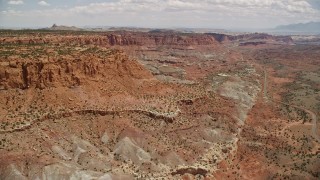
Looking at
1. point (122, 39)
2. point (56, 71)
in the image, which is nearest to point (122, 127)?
point (56, 71)

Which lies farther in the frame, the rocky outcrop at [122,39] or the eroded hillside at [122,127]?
the rocky outcrop at [122,39]

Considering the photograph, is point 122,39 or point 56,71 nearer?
point 56,71

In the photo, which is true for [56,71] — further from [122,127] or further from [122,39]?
[122,39]

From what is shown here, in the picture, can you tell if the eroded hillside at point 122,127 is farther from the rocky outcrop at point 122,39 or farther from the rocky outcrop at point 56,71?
the rocky outcrop at point 122,39

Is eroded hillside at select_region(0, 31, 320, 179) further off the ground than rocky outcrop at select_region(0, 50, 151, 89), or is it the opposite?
rocky outcrop at select_region(0, 50, 151, 89)

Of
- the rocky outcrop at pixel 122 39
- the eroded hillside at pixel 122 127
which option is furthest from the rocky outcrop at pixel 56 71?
the rocky outcrop at pixel 122 39

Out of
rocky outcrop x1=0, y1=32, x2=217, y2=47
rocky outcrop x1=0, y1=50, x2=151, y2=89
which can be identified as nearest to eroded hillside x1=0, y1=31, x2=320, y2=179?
rocky outcrop x1=0, y1=50, x2=151, y2=89

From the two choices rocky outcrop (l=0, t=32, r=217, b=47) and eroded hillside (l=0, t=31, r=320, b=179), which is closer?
eroded hillside (l=0, t=31, r=320, b=179)

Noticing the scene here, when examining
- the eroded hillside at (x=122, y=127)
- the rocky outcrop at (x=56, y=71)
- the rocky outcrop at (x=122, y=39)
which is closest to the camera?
the eroded hillside at (x=122, y=127)

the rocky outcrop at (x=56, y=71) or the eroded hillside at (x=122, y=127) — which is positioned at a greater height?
the rocky outcrop at (x=56, y=71)

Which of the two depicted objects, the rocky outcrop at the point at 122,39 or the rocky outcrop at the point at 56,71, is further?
the rocky outcrop at the point at 122,39

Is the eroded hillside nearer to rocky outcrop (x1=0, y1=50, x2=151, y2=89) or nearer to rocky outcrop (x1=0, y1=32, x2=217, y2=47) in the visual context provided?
rocky outcrop (x1=0, y1=50, x2=151, y2=89)

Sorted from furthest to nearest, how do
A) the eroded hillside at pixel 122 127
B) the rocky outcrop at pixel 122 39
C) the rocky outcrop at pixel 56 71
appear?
the rocky outcrop at pixel 122 39 < the rocky outcrop at pixel 56 71 < the eroded hillside at pixel 122 127

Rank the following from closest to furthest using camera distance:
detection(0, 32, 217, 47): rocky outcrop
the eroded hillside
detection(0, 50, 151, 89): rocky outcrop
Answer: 1. the eroded hillside
2. detection(0, 50, 151, 89): rocky outcrop
3. detection(0, 32, 217, 47): rocky outcrop
